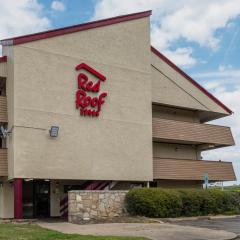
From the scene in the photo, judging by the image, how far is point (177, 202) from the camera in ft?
91.3

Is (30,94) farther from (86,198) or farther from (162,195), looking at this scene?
(162,195)

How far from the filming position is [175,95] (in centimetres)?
3706

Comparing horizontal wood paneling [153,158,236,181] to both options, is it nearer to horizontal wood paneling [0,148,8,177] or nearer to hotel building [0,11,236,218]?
hotel building [0,11,236,218]

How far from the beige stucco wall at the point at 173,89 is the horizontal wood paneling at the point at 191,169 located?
4.12m

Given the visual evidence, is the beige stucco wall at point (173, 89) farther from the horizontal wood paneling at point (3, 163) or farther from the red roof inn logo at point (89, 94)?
the horizontal wood paneling at point (3, 163)

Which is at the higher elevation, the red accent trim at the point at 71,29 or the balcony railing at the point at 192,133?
the red accent trim at the point at 71,29

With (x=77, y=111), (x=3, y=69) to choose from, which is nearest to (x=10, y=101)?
(x=3, y=69)

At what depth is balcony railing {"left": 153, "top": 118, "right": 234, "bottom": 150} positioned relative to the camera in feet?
115

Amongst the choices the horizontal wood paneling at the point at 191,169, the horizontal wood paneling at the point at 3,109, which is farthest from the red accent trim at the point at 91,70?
the horizontal wood paneling at the point at 191,169

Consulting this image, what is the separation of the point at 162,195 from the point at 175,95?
11.4 meters

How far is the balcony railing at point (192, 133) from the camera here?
3519 cm

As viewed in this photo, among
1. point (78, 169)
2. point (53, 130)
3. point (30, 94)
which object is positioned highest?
point (30, 94)

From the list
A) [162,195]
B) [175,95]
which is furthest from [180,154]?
[162,195]

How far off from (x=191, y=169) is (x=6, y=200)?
13.4m
